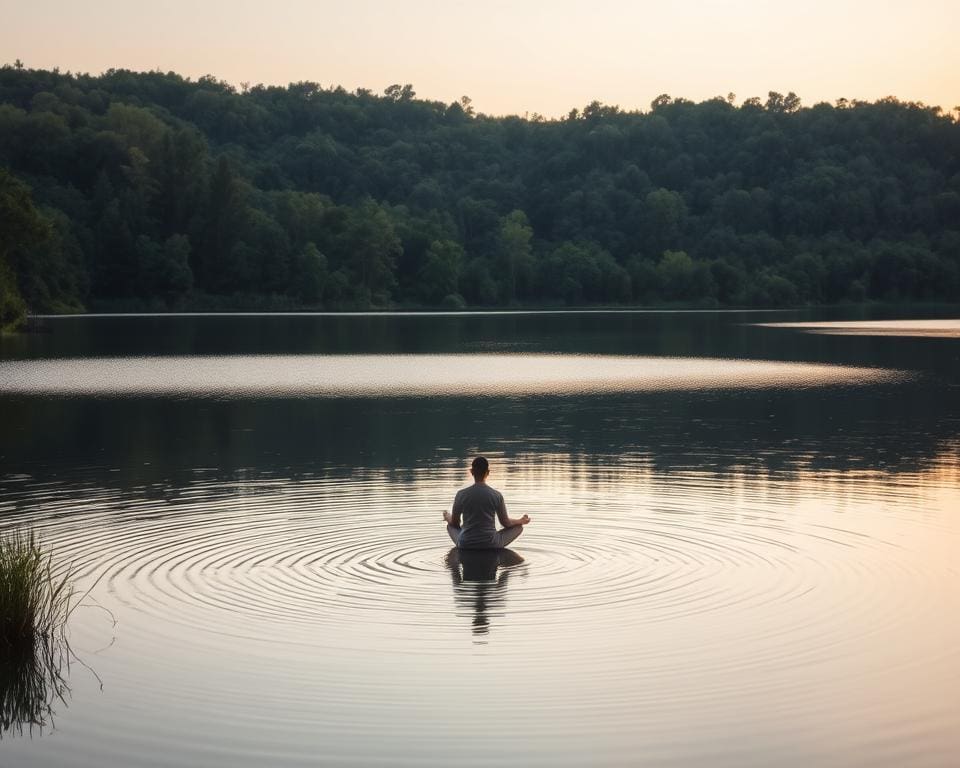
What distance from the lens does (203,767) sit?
933 centimetres

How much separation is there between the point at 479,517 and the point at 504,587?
1.77 meters

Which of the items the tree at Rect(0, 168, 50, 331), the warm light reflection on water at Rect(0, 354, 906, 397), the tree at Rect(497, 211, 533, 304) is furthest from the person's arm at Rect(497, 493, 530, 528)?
the tree at Rect(497, 211, 533, 304)

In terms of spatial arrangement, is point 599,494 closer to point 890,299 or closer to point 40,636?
point 40,636

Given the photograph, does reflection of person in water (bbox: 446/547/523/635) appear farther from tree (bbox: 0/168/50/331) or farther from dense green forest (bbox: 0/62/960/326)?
dense green forest (bbox: 0/62/960/326)

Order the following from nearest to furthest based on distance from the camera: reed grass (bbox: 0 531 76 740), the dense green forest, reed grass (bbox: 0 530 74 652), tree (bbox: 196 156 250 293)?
reed grass (bbox: 0 531 76 740) → reed grass (bbox: 0 530 74 652) → the dense green forest → tree (bbox: 196 156 250 293)

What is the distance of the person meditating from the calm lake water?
289 mm

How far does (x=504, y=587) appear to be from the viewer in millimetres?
15117

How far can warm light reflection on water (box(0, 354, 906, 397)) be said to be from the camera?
45844 millimetres

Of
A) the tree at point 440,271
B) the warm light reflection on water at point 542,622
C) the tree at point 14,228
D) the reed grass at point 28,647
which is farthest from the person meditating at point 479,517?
the tree at point 440,271

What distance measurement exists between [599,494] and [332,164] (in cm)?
18127

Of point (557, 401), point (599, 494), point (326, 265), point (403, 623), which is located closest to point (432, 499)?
point (599, 494)

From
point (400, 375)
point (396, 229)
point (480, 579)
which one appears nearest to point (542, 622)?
point (480, 579)

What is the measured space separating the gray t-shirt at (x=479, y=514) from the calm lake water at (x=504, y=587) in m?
0.29

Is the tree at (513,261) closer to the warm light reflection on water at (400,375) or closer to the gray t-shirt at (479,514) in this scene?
the warm light reflection on water at (400,375)
